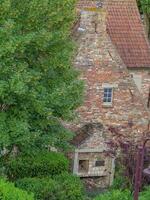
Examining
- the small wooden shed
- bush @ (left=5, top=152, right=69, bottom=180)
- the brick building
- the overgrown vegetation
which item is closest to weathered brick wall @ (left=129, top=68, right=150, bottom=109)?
the brick building

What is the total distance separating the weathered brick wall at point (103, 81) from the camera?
3005 centimetres

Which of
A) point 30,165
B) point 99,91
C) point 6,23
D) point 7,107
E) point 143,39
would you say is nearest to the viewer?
point 6,23

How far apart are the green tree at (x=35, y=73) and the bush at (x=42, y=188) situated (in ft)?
5.89

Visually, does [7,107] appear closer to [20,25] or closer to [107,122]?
[20,25]

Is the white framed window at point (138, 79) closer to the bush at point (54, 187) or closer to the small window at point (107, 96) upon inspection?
the small window at point (107, 96)

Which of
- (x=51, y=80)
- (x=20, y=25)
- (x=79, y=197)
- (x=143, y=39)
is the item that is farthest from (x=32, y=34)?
(x=143, y=39)

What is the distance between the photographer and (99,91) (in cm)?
3077

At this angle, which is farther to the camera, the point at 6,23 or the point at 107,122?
the point at 107,122

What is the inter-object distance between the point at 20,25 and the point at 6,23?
143 centimetres

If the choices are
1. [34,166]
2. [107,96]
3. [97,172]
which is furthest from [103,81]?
[34,166]

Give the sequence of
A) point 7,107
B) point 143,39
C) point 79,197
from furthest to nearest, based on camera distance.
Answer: point 143,39 → point 79,197 → point 7,107

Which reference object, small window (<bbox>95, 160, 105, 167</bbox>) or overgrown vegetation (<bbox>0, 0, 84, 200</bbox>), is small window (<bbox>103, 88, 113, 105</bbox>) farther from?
overgrown vegetation (<bbox>0, 0, 84, 200</bbox>)

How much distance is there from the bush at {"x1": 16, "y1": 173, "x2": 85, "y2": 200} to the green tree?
6.01ft

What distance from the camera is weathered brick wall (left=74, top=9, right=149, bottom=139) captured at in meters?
30.0
